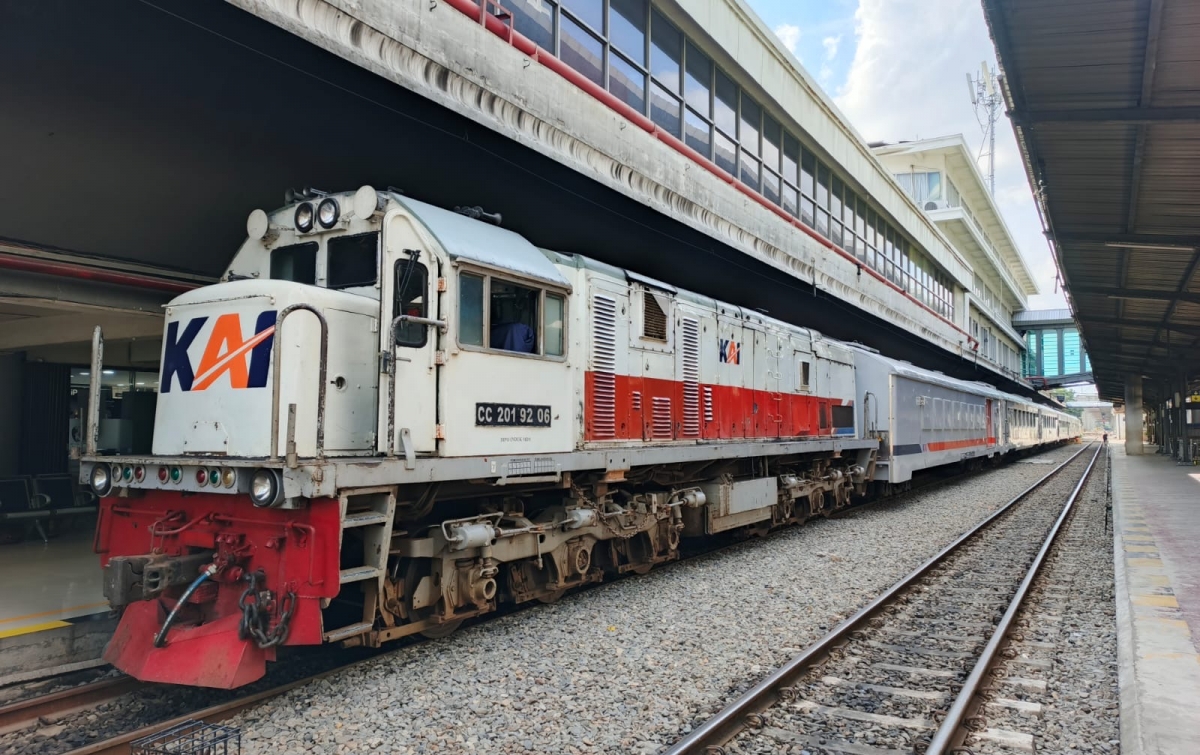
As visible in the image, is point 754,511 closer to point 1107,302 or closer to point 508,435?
point 508,435

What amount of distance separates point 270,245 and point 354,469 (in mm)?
2318

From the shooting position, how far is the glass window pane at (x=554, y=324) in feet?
21.2

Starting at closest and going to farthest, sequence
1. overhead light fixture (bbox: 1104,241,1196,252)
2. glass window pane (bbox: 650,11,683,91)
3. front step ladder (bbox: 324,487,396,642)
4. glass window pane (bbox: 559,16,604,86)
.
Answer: front step ladder (bbox: 324,487,396,642) < glass window pane (bbox: 559,16,604,86) < glass window pane (bbox: 650,11,683,91) < overhead light fixture (bbox: 1104,241,1196,252)

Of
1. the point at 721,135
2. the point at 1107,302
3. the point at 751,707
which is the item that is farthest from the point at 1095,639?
the point at 1107,302

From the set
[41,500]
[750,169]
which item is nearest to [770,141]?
[750,169]

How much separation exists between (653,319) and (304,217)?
12.8 feet

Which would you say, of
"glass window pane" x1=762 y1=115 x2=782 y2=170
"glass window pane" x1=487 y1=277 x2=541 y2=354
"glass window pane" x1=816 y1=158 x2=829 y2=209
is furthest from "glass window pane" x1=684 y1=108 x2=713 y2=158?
"glass window pane" x1=487 y1=277 x2=541 y2=354

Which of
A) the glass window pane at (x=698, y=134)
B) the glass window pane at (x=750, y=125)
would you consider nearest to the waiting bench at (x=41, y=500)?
the glass window pane at (x=698, y=134)

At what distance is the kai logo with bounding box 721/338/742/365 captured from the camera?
32.3 ft

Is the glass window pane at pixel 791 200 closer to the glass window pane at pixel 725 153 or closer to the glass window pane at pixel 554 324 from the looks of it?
the glass window pane at pixel 725 153

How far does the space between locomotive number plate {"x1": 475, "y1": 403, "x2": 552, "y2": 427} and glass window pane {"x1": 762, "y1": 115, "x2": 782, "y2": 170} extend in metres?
10.00

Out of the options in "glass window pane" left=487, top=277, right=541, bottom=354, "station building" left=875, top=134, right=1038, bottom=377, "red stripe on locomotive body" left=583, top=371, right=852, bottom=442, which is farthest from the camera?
"station building" left=875, top=134, right=1038, bottom=377

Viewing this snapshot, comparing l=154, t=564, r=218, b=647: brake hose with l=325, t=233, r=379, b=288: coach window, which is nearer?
l=154, t=564, r=218, b=647: brake hose

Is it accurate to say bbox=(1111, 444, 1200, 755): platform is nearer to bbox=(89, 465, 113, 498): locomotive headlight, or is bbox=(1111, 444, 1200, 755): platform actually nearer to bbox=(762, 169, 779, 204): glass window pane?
bbox=(89, 465, 113, 498): locomotive headlight
